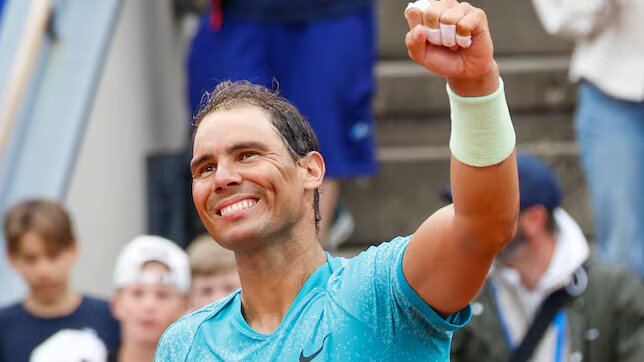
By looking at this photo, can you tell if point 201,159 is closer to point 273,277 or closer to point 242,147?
point 242,147

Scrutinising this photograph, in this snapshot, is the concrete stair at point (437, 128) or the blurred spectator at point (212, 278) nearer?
the blurred spectator at point (212, 278)

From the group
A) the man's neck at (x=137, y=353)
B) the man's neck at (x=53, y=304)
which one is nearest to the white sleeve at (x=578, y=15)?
the man's neck at (x=137, y=353)

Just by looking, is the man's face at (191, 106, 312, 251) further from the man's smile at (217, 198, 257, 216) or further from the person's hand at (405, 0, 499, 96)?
the person's hand at (405, 0, 499, 96)

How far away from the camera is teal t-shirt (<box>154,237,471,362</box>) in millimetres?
2426

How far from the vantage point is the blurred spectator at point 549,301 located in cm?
469

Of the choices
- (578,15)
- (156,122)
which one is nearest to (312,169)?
(578,15)

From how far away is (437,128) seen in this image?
735 cm

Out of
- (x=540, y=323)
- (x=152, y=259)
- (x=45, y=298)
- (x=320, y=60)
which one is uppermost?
(x=320, y=60)

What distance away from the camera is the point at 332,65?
255 inches

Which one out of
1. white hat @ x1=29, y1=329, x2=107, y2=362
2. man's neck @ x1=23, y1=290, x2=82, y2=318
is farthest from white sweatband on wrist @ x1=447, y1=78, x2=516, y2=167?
man's neck @ x1=23, y1=290, x2=82, y2=318

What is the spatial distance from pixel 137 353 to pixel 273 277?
2485mm

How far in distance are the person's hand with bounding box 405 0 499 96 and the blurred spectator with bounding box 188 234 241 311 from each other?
3.05m

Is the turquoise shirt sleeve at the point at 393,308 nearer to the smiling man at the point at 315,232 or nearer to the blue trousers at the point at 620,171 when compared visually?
the smiling man at the point at 315,232

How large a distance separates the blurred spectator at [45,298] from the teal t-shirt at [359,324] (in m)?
2.62
